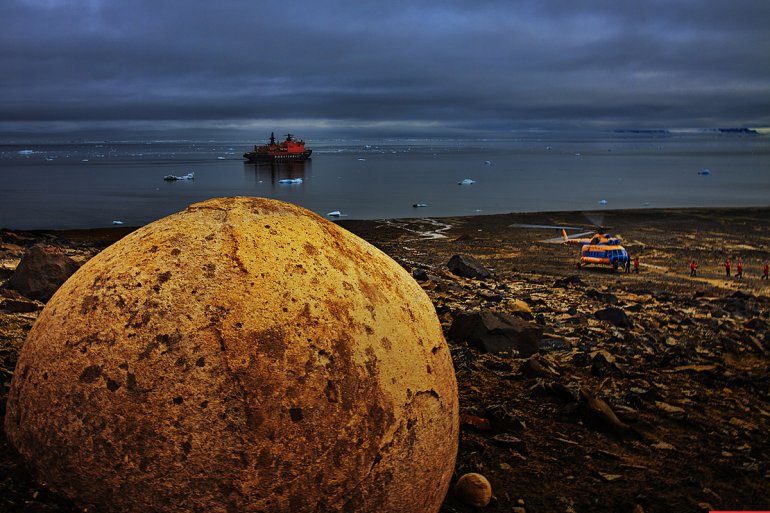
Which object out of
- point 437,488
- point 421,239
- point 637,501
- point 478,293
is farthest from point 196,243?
point 421,239

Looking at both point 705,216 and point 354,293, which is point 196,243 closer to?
point 354,293

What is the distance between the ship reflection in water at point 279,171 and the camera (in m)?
59.4

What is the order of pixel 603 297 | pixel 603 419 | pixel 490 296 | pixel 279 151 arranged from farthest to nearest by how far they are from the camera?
1. pixel 279 151
2. pixel 603 297
3. pixel 490 296
4. pixel 603 419

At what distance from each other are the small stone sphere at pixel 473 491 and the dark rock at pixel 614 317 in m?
6.47

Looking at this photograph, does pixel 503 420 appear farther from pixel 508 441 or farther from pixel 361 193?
pixel 361 193

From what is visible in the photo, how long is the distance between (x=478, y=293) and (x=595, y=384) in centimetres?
446

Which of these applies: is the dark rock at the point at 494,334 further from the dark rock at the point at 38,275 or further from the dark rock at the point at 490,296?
the dark rock at the point at 38,275

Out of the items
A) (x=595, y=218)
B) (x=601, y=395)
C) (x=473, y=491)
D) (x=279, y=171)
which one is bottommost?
(x=595, y=218)

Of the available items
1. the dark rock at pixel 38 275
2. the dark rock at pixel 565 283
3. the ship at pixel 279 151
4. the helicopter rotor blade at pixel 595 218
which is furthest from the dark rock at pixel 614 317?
the ship at pixel 279 151

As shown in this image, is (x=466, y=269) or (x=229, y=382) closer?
(x=229, y=382)

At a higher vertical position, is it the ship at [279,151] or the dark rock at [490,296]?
the ship at [279,151]

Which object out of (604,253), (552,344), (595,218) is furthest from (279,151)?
(552,344)

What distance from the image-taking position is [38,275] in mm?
8758

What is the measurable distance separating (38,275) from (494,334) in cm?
627
